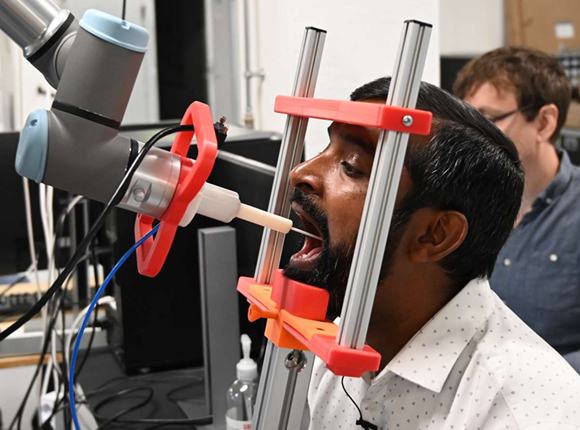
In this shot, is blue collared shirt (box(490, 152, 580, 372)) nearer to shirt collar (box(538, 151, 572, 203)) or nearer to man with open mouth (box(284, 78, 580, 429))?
shirt collar (box(538, 151, 572, 203))

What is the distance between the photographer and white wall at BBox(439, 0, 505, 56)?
461cm

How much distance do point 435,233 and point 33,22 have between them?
569 mm

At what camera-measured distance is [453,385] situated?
969 millimetres

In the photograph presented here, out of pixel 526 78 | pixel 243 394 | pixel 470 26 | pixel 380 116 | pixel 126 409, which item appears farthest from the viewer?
pixel 470 26

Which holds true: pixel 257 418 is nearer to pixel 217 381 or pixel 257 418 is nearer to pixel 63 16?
pixel 217 381

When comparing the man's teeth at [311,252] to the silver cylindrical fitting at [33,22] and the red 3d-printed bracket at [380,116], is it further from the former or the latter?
the silver cylindrical fitting at [33,22]

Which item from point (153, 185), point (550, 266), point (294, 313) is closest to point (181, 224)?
point (153, 185)

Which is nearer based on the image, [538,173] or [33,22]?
[33,22]

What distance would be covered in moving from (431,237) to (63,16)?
544 millimetres

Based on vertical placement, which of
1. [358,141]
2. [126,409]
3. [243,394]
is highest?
[358,141]

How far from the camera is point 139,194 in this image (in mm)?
746

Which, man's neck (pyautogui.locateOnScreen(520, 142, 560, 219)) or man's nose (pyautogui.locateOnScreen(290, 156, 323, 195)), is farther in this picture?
man's neck (pyautogui.locateOnScreen(520, 142, 560, 219))

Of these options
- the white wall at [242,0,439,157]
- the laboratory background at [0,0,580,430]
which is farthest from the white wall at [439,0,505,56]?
the white wall at [242,0,439,157]

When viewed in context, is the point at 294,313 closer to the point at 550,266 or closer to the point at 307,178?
the point at 307,178
